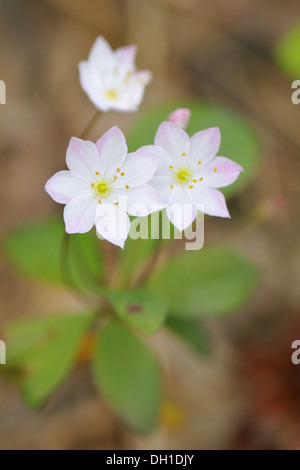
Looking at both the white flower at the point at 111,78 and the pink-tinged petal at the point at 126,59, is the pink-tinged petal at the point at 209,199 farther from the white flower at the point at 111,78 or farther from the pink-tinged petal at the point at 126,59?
the pink-tinged petal at the point at 126,59

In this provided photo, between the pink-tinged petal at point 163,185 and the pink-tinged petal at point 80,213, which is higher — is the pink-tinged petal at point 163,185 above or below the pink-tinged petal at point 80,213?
above

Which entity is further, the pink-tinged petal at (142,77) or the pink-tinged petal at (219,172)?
the pink-tinged petal at (142,77)

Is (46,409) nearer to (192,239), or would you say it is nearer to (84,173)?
(192,239)

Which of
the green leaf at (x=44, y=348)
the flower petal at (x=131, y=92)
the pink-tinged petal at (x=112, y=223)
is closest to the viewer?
the pink-tinged petal at (x=112, y=223)

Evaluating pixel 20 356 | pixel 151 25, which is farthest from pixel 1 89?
pixel 20 356

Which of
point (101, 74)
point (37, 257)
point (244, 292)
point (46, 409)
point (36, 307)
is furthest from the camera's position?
point (36, 307)

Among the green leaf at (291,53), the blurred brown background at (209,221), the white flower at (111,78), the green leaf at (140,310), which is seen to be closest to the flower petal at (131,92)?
the white flower at (111,78)
